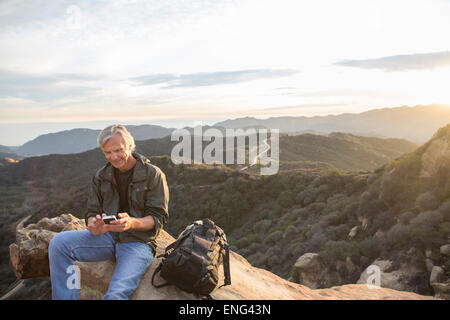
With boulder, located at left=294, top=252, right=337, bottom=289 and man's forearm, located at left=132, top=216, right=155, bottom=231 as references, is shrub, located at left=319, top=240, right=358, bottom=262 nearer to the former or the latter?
boulder, located at left=294, top=252, right=337, bottom=289

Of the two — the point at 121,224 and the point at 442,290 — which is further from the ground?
the point at 121,224

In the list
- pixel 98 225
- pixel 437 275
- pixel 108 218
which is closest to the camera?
pixel 108 218

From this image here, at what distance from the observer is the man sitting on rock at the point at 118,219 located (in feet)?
9.71

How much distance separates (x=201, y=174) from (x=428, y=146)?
22924 millimetres

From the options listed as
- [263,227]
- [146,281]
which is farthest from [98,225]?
[263,227]

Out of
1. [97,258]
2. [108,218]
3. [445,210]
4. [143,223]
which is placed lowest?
[445,210]

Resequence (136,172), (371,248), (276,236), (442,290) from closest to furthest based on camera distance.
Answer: (136,172)
(442,290)
(371,248)
(276,236)

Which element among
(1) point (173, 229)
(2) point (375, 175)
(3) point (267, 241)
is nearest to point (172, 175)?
(1) point (173, 229)

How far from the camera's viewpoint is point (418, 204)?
25.8ft

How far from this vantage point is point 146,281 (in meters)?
3.13

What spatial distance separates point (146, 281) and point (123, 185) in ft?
3.70

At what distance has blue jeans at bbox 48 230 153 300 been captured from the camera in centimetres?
287

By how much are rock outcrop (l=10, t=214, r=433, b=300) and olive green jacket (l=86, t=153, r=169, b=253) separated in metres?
0.53

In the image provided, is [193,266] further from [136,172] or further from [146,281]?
[136,172]
